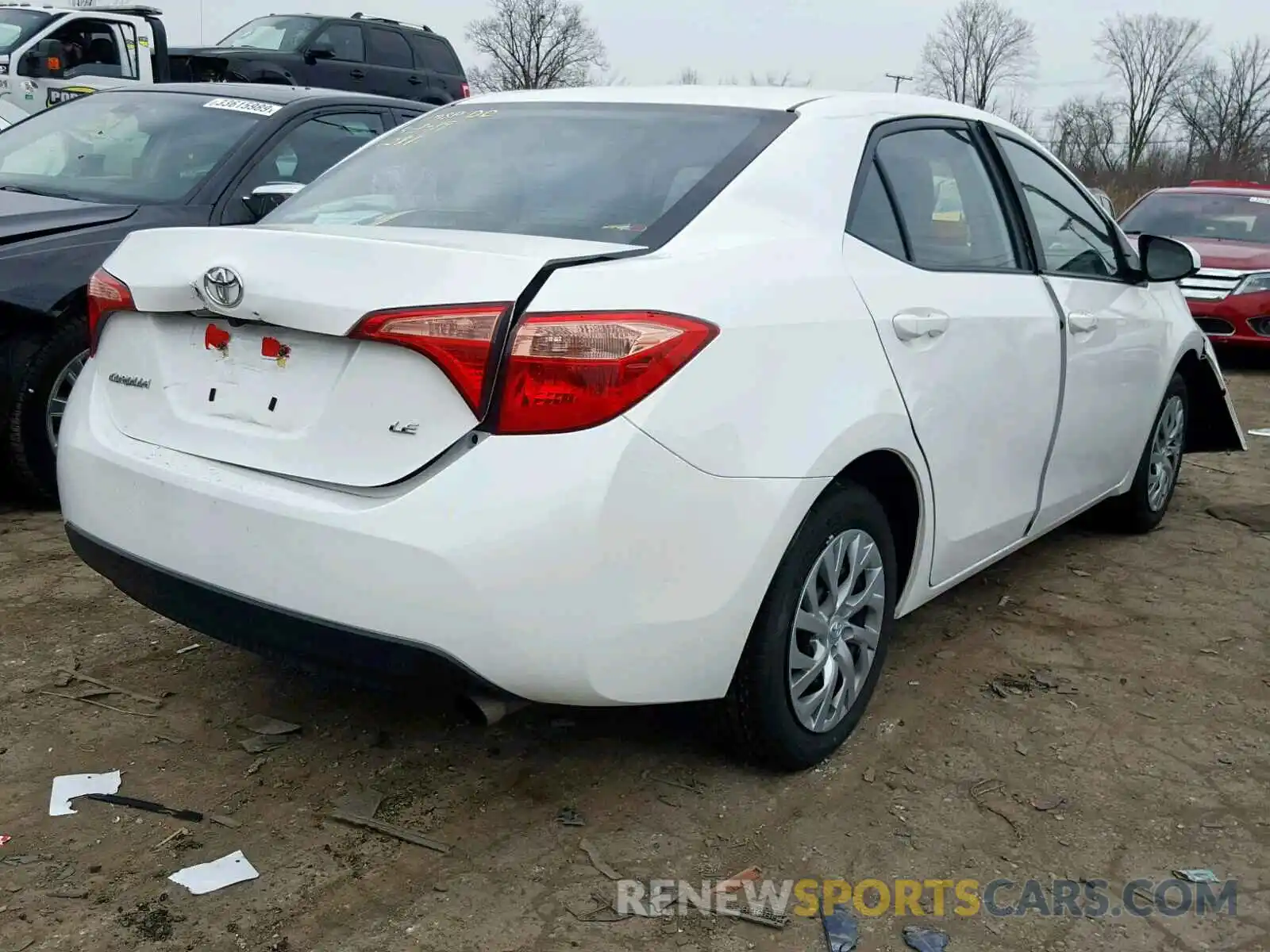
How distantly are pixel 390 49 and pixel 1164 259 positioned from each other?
14.3 m

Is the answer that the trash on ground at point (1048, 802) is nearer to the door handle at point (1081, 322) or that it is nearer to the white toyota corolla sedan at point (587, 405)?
the white toyota corolla sedan at point (587, 405)

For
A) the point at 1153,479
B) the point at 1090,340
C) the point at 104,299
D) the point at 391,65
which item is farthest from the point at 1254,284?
the point at 391,65

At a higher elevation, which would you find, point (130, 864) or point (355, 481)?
point (355, 481)

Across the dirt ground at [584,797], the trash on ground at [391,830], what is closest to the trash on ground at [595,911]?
the dirt ground at [584,797]

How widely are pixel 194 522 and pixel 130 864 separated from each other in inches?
27.2

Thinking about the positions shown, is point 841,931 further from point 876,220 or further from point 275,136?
point 275,136

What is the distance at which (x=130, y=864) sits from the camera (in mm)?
2461

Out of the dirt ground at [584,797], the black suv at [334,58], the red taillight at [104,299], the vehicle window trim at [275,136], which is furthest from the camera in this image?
the black suv at [334,58]

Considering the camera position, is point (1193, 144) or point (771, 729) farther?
point (1193, 144)

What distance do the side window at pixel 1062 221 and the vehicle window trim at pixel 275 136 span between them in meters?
2.49

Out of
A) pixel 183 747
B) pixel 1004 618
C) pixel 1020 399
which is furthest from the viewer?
pixel 1004 618

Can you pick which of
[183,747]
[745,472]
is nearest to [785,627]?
[745,472]

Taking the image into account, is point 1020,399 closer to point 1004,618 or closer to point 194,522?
point 1004,618

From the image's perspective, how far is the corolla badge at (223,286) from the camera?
2.46m
